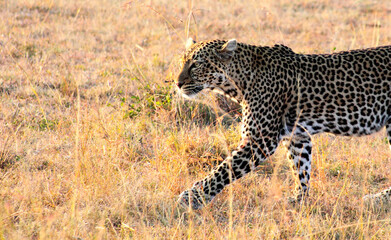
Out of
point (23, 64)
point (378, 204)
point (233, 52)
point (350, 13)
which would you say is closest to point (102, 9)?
point (23, 64)

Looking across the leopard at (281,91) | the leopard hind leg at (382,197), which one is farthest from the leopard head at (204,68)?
the leopard hind leg at (382,197)

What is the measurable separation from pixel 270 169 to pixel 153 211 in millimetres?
2092

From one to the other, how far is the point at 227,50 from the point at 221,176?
136 centimetres

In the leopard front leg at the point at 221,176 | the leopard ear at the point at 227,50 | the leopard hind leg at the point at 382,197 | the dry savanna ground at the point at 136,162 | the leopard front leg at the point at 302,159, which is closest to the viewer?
the dry savanna ground at the point at 136,162

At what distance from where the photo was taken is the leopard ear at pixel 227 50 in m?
5.72

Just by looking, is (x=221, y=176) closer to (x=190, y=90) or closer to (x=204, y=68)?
(x=190, y=90)

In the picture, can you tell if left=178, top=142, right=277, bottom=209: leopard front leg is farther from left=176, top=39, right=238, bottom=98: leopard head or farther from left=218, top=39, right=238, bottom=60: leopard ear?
left=218, top=39, right=238, bottom=60: leopard ear

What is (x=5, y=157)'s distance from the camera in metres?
6.44

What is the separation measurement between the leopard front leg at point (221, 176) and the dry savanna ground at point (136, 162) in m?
0.16

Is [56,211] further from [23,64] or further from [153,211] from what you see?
[23,64]

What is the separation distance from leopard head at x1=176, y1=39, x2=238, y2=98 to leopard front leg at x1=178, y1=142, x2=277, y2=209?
0.80m

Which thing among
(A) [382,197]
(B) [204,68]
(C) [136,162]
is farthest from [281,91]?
(C) [136,162]

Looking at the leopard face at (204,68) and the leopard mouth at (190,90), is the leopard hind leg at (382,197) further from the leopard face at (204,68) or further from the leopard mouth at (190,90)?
the leopard mouth at (190,90)

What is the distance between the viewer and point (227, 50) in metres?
5.76
